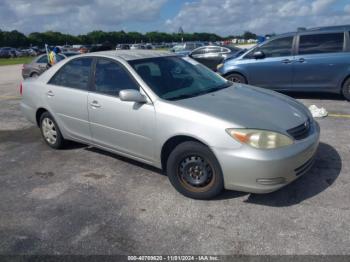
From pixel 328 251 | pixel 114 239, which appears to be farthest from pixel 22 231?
pixel 328 251

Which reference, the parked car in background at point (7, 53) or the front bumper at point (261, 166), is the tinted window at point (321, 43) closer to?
the front bumper at point (261, 166)

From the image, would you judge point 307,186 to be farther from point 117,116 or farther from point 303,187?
point 117,116

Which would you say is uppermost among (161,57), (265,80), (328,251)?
(161,57)

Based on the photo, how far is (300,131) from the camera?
3469 millimetres

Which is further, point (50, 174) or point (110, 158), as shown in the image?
point (110, 158)

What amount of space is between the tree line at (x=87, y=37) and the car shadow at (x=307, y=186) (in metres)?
61.5

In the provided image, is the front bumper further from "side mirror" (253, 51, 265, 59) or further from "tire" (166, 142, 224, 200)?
"side mirror" (253, 51, 265, 59)

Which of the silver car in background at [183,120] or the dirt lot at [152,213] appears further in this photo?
the silver car in background at [183,120]

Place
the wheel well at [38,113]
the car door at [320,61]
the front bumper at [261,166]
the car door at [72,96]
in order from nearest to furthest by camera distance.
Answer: the front bumper at [261,166] → the car door at [72,96] → the wheel well at [38,113] → the car door at [320,61]

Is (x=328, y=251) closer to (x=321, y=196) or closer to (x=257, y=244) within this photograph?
(x=257, y=244)

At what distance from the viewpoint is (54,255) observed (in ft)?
9.36

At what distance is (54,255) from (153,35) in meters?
123

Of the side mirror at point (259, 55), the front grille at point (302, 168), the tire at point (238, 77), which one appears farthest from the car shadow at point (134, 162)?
the side mirror at point (259, 55)

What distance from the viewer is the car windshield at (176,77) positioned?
3969mm
